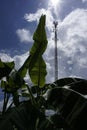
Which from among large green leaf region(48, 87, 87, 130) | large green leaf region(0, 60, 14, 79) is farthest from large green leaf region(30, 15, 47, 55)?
large green leaf region(48, 87, 87, 130)

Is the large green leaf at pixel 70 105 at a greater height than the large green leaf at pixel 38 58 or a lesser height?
lesser

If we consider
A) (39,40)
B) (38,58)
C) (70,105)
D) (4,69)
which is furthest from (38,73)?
(70,105)

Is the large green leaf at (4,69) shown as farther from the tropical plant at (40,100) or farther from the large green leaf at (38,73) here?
the large green leaf at (38,73)

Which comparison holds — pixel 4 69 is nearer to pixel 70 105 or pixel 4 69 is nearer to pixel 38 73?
pixel 38 73

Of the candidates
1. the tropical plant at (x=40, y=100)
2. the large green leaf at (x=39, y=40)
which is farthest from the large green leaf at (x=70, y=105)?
the large green leaf at (x=39, y=40)

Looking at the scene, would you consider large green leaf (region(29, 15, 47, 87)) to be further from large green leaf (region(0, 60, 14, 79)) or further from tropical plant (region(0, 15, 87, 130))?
large green leaf (region(0, 60, 14, 79))

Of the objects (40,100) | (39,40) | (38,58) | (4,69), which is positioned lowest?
(40,100)

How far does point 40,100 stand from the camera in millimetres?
5793

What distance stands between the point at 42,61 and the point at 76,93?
183cm

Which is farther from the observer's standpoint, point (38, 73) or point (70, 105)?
point (38, 73)

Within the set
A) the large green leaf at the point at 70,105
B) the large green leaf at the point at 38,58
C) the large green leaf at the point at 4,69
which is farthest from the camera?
the large green leaf at the point at 38,58

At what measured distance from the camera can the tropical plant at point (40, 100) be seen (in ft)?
15.0

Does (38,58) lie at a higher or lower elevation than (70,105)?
higher

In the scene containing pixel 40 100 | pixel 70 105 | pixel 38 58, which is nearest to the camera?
pixel 70 105
